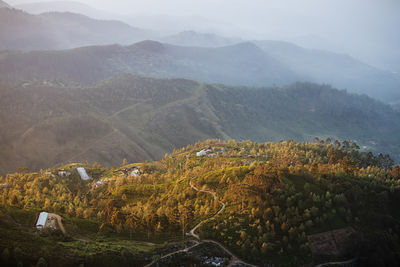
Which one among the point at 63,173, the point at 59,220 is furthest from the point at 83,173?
the point at 59,220

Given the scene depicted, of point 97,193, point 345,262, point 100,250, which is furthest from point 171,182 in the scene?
point 345,262

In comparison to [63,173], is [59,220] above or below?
above

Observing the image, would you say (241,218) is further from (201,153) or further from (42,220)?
(201,153)

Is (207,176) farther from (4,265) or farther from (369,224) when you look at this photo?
(4,265)

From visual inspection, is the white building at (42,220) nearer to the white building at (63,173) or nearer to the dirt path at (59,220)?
the dirt path at (59,220)

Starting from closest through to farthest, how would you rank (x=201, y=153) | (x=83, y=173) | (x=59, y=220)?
(x=59, y=220), (x=83, y=173), (x=201, y=153)

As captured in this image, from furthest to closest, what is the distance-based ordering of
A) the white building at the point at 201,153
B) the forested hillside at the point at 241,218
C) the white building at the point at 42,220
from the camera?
the white building at the point at 201,153 → the white building at the point at 42,220 → the forested hillside at the point at 241,218

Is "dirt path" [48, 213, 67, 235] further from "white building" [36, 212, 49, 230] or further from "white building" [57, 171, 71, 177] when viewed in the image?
"white building" [57, 171, 71, 177]

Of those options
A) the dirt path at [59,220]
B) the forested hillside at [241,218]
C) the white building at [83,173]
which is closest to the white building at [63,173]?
the white building at [83,173]

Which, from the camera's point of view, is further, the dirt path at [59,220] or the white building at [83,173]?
the white building at [83,173]
